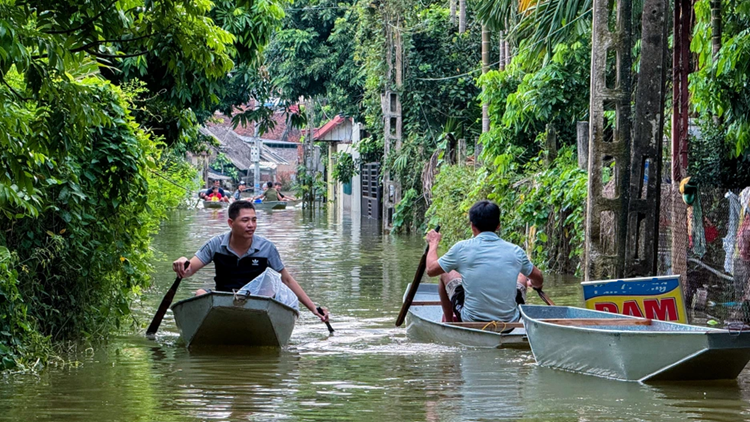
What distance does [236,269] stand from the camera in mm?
11258

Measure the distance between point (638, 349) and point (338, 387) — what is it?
2311mm

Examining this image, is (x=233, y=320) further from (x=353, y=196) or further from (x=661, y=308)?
(x=353, y=196)

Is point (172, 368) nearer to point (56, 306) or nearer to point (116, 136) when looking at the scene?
point (56, 306)

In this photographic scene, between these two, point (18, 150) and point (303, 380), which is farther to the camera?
point (303, 380)

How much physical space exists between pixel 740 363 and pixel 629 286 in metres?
1.96

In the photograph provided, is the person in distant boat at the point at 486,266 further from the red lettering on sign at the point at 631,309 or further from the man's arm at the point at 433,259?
the red lettering on sign at the point at 631,309

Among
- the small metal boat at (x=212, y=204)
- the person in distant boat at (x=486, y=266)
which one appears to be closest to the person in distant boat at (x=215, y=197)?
the small metal boat at (x=212, y=204)

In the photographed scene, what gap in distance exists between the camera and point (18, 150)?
719cm

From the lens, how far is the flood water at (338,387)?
7.48m

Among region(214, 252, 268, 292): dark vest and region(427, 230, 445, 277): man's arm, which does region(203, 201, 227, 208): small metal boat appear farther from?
region(427, 230, 445, 277): man's arm

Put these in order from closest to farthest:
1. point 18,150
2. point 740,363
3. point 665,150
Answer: point 18,150 → point 740,363 → point 665,150

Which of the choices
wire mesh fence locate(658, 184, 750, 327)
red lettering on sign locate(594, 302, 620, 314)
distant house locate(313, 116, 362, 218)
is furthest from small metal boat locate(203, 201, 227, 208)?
red lettering on sign locate(594, 302, 620, 314)

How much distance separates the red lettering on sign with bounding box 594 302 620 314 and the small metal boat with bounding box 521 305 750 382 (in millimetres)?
645

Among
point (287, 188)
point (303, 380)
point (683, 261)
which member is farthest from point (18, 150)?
point (287, 188)
